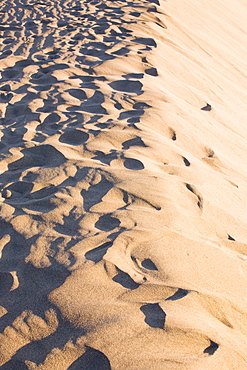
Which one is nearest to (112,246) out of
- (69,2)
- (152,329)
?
(152,329)

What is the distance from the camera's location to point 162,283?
62.0 inches

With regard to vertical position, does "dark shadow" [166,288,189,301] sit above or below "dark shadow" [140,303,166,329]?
above

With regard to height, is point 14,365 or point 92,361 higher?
point 92,361

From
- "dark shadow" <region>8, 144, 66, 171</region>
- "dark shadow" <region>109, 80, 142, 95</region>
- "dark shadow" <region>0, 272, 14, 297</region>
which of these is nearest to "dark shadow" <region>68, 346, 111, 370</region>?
"dark shadow" <region>0, 272, 14, 297</region>

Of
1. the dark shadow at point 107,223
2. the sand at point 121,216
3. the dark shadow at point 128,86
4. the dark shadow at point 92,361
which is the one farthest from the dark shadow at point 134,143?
the dark shadow at point 92,361

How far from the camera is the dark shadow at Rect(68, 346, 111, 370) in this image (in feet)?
4.24

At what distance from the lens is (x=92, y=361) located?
131 centimetres

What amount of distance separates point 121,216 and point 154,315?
63cm

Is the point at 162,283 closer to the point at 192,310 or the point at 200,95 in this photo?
the point at 192,310

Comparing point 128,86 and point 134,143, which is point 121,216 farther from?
point 128,86

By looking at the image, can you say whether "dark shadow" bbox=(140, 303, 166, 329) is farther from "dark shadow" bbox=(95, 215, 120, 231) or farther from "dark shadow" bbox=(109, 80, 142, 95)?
"dark shadow" bbox=(109, 80, 142, 95)

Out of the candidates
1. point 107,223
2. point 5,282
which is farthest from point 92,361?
point 107,223

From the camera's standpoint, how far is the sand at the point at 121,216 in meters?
1.38

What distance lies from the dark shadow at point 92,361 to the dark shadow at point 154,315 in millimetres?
216
